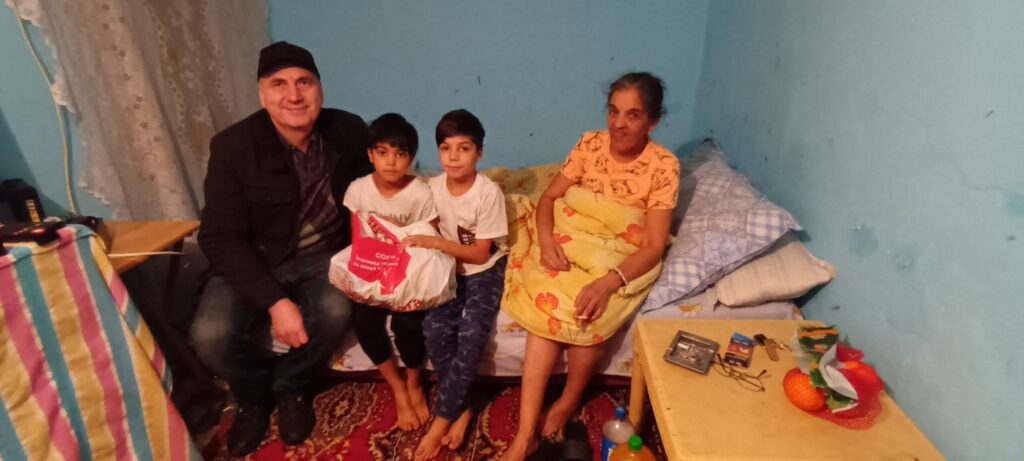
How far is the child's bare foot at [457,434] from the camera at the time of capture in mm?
1450

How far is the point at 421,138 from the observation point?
2.54 metres

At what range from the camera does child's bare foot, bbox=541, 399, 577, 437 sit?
4.93ft

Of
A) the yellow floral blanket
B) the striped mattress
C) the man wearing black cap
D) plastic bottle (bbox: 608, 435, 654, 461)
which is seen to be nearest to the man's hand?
the man wearing black cap

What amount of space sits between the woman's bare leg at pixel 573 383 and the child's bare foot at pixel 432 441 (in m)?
0.30

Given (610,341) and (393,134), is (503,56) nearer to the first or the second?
(393,134)

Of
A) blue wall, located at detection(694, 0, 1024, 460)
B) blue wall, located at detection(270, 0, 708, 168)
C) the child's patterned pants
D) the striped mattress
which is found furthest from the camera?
blue wall, located at detection(270, 0, 708, 168)

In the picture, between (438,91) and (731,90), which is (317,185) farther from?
(731,90)

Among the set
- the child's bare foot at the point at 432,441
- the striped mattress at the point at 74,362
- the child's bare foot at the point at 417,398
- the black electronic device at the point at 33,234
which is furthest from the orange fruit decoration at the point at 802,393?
the black electronic device at the point at 33,234

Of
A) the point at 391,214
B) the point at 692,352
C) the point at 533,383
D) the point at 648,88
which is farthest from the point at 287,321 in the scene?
the point at 648,88

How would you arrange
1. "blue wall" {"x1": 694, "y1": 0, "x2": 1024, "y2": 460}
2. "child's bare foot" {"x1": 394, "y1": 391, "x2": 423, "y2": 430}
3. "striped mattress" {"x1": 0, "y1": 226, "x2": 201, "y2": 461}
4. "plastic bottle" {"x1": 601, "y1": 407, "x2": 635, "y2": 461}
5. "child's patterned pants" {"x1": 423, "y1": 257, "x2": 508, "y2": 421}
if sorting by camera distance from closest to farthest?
"blue wall" {"x1": 694, "y1": 0, "x2": 1024, "y2": 460} → "striped mattress" {"x1": 0, "y1": 226, "x2": 201, "y2": 461} → "plastic bottle" {"x1": 601, "y1": 407, "x2": 635, "y2": 461} → "child's patterned pants" {"x1": 423, "y1": 257, "x2": 508, "y2": 421} → "child's bare foot" {"x1": 394, "y1": 391, "x2": 423, "y2": 430}

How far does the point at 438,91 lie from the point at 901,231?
195 cm

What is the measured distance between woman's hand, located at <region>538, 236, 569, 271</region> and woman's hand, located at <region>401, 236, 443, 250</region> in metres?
0.33

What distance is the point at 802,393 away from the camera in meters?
0.99

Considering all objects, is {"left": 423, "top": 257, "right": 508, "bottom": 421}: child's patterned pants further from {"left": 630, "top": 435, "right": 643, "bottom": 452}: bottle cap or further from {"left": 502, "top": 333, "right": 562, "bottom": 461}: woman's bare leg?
{"left": 630, "top": 435, "right": 643, "bottom": 452}: bottle cap
